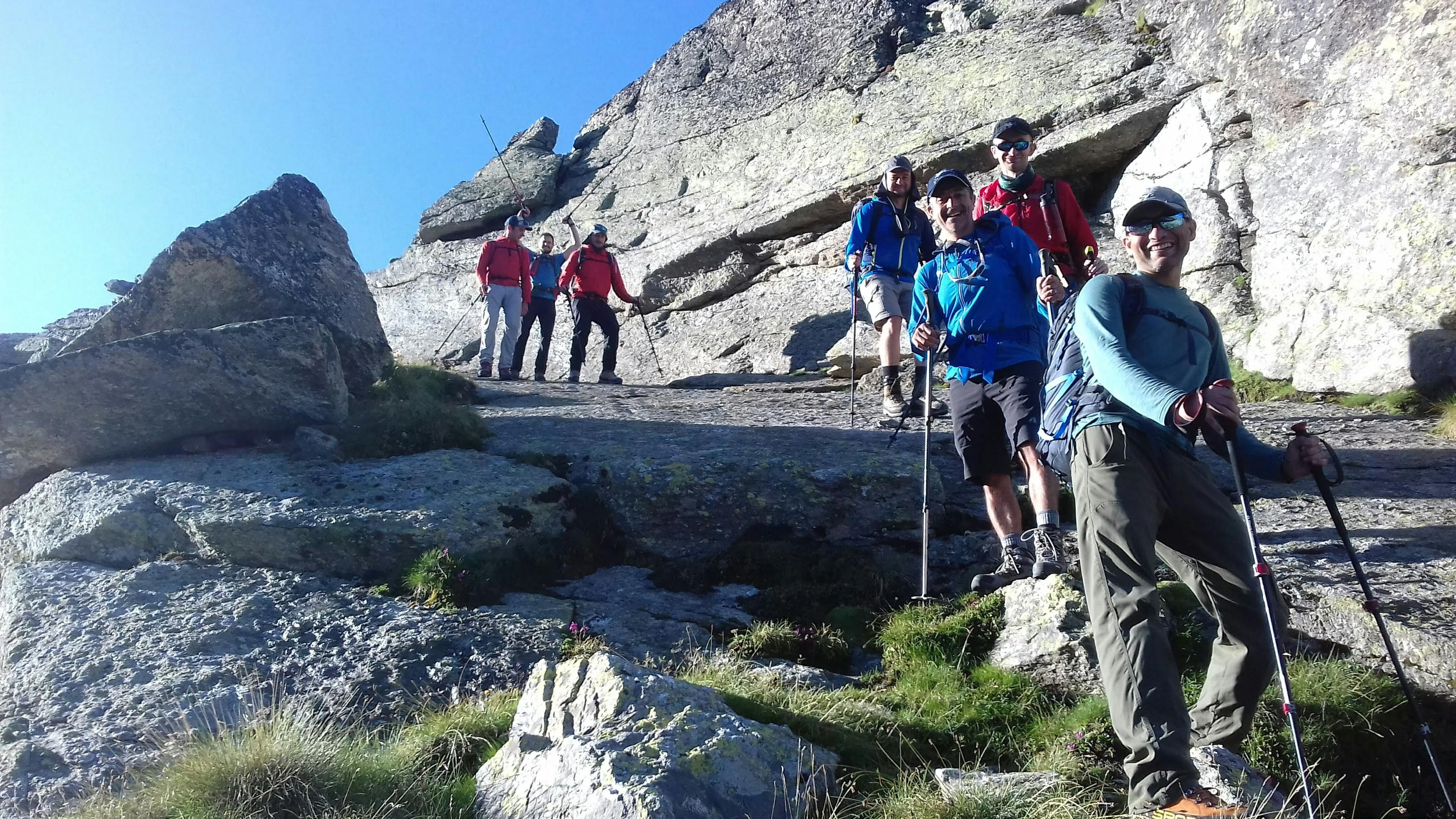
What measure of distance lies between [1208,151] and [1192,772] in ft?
45.4

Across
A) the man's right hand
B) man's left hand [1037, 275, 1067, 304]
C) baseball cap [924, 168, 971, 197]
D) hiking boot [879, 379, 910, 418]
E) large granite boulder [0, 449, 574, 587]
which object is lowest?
large granite boulder [0, 449, 574, 587]

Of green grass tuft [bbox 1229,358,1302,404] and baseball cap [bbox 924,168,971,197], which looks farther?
green grass tuft [bbox 1229,358,1302,404]

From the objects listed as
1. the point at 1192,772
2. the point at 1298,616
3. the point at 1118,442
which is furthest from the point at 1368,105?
the point at 1192,772

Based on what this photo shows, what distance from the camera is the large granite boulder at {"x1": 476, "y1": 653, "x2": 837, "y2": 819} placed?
4496 mm

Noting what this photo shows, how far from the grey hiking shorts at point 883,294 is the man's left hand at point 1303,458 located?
6490 mm

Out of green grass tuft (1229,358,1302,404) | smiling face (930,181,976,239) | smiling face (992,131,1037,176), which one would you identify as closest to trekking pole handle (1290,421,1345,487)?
smiling face (930,181,976,239)

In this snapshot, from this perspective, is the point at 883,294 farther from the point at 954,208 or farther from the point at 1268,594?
the point at 1268,594

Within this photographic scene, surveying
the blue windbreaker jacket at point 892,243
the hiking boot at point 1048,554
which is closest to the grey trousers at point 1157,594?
the hiking boot at point 1048,554

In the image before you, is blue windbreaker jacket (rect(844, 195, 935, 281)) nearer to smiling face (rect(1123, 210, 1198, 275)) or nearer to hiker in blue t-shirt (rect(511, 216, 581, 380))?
smiling face (rect(1123, 210, 1198, 275))

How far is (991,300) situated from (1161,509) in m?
2.88

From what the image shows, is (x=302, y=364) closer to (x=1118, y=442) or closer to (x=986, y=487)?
(x=986, y=487)

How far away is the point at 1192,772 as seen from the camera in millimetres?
Answer: 4191

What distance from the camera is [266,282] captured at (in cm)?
1220

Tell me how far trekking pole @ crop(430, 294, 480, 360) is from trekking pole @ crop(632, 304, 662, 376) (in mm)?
5135
